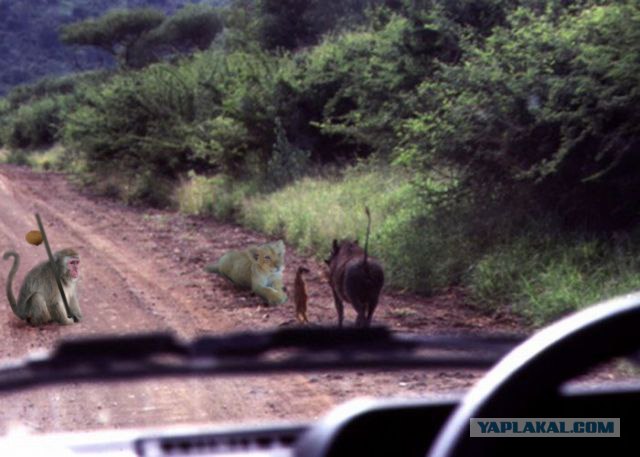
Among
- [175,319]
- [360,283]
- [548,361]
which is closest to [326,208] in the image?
[175,319]

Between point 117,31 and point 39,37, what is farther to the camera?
point 39,37

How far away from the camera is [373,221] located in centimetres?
1246

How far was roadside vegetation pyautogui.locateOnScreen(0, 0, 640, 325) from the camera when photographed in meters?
8.88

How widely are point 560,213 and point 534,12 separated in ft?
8.56

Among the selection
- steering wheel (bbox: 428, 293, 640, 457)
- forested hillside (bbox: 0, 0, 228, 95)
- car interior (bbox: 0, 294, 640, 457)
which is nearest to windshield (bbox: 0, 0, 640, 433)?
car interior (bbox: 0, 294, 640, 457)

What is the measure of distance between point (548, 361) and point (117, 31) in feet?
146

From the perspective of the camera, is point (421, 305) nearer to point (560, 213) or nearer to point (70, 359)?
point (560, 213)

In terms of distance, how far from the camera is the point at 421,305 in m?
9.40

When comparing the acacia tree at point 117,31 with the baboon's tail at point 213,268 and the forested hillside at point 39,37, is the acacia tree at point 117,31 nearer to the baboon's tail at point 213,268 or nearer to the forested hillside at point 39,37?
the forested hillside at point 39,37

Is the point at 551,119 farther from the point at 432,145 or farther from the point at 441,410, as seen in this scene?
the point at 441,410

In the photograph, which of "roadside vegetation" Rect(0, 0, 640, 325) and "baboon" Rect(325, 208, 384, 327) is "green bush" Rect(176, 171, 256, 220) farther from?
"baboon" Rect(325, 208, 384, 327)

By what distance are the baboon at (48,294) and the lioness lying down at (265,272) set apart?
1.66m

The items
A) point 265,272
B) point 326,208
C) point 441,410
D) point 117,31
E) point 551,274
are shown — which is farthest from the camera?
point 117,31

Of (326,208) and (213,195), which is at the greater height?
(213,195)
